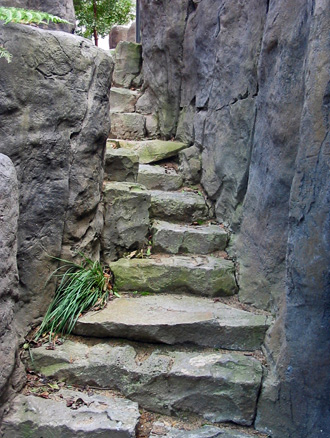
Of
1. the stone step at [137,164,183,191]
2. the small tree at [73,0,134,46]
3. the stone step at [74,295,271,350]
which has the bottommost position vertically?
the stone step at [74,295,271,350]

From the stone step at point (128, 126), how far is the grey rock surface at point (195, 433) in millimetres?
4057

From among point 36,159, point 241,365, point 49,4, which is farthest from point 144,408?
point 49,4

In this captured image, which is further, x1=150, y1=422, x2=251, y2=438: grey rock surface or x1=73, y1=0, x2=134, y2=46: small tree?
x1=73, y1=0, x2=134, y2=46: small tree

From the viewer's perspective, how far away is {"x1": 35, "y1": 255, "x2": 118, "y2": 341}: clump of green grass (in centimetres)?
319

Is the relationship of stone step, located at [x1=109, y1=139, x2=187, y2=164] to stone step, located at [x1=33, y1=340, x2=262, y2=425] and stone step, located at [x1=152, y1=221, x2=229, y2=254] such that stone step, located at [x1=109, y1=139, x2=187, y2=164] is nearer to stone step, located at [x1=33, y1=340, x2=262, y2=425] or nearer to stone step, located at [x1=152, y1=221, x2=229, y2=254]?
stone step, located at [x1=152, y1=221, x2=229, y2=254]

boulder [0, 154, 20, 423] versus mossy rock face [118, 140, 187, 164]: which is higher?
mossy rock face [118, 140, 187, 164]

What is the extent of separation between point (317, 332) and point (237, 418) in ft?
2.82

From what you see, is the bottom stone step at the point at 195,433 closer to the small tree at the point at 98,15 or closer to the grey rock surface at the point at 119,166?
the grey rock surface at the point at 119,166

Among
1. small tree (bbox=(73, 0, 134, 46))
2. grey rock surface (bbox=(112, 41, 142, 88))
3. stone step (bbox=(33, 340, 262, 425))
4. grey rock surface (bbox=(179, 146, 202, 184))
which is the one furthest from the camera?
small tree (bbox=(73, 0, 134, 46))

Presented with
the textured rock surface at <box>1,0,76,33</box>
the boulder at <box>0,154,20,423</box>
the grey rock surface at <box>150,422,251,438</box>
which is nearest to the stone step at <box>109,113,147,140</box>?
the textured rock surface at <box>1,0,76,33</box>

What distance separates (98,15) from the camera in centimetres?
1082

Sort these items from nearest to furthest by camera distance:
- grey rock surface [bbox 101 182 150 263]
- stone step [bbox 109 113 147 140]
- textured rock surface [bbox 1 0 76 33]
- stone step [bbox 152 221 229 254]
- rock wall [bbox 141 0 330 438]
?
rock wall [bbox 141 0 330 438] → grey rock surface [bbox 101 182 150 263] → stone step [bbox 152 221 229 254] → textured rock surface [bbox 1 0 76 33] → stone step [bbox 109 113 147 140]

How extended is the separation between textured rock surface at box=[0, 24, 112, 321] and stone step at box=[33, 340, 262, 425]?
1.56 feet

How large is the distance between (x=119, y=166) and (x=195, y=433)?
2.49 metres
